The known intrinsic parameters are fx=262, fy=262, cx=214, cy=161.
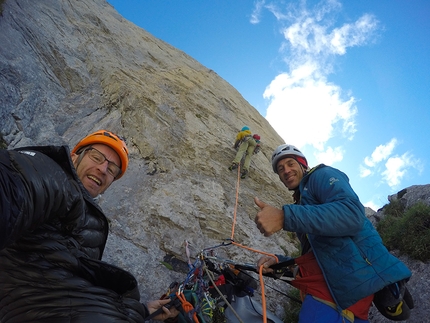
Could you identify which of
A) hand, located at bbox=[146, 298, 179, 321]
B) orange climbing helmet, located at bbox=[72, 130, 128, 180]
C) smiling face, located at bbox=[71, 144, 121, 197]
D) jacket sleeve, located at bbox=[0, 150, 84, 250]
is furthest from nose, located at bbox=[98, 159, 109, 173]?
hand, located at bbox=[146, 298, 179, 321]

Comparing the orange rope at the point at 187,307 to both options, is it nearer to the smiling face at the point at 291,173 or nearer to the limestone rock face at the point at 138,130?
the limestone rock face at the point at 138,130

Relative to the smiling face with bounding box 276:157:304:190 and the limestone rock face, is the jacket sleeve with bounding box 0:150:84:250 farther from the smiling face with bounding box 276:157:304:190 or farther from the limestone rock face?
the limestone rock face

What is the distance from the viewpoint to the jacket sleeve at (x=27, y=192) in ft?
3.99

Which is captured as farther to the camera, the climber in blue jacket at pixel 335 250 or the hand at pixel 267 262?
the hand at pixel 267 262

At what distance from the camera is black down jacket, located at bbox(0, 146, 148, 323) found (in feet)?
4.87

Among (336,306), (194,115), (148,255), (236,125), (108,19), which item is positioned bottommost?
(148,255)

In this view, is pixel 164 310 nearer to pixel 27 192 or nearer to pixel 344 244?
pixel 344 244

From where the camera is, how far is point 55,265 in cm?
180

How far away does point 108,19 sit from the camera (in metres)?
15.4

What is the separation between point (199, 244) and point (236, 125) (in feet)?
27.4

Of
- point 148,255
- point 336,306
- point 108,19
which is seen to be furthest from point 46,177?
point 108,19

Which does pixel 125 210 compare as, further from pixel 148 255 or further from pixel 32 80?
pixel 32 80

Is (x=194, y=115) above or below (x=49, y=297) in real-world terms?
above

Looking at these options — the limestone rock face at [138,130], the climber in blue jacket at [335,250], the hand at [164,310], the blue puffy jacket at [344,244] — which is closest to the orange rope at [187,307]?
the hand at [164,310]
